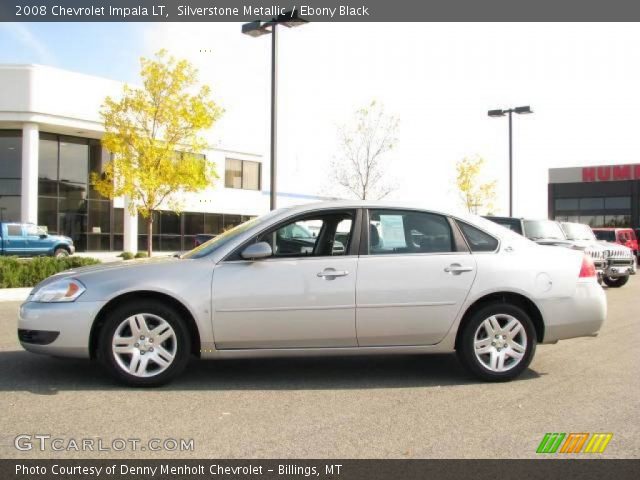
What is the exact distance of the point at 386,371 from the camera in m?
6.09

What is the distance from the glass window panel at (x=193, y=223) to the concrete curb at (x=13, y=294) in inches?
819

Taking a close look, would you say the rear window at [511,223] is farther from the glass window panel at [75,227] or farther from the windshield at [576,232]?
the glass window panel at [75,227]

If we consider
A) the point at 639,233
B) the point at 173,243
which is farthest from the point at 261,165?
the point at 639,233

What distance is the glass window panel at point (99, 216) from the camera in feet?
101

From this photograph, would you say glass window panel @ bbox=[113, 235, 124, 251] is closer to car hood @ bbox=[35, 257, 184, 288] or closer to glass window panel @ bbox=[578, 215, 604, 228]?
car hood @ bbox=[35, 257, 184, 288]

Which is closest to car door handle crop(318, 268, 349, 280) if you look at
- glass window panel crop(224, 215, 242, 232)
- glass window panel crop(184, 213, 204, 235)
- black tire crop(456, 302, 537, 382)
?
black tire crop(456, 302, 537, 382)

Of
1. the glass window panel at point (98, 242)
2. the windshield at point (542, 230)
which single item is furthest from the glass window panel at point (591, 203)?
the windshield at point (542, 230)

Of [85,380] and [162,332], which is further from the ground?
[162,332]

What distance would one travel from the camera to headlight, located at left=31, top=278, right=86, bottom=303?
520 cm

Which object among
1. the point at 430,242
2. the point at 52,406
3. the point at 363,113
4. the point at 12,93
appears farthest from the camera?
the point at 363,113

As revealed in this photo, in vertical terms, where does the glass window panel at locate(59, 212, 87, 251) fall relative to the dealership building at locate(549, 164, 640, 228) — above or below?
below

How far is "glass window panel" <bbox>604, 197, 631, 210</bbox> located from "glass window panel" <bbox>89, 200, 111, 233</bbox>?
37090mm

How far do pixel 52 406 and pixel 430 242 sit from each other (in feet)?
11.2

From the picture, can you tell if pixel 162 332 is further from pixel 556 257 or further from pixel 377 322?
pixel 556 257
